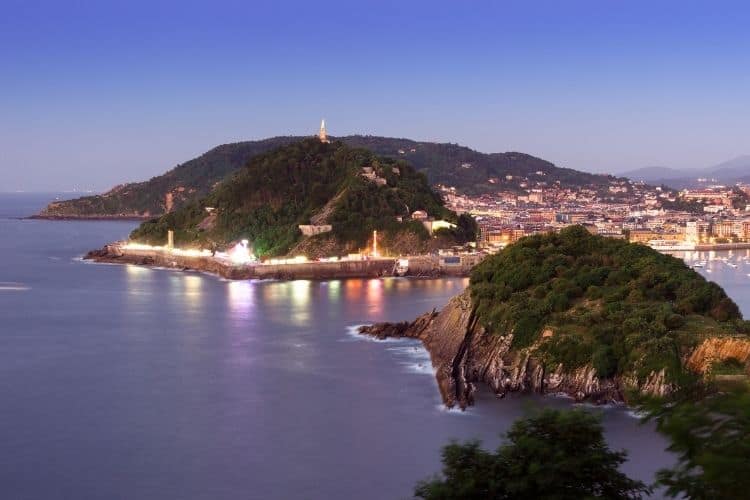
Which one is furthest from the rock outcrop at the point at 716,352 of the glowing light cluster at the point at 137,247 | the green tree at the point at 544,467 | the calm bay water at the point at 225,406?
the glowing light cluster at the point at 137,247

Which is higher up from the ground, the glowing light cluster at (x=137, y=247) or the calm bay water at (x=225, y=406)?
the glowing light cluster at (x=137, y=247)

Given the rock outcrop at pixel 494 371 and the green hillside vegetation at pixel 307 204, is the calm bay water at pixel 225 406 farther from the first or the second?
the green hillside vegetation at pixel 307 204

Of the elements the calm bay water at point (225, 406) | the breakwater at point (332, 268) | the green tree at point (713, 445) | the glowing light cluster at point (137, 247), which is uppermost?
the green tree at point (713, 445)

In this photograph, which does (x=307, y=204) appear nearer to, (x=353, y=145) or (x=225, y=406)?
(x=225, y=406)

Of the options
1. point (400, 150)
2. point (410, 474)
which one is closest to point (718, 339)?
point (410, 474)

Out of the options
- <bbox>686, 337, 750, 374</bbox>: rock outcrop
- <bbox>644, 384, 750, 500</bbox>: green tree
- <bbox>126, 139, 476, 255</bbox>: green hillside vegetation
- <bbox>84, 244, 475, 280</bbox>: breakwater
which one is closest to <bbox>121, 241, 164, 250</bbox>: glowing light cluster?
<bbox>126, 139, 476, 255</bbox>: green hillside vegetation

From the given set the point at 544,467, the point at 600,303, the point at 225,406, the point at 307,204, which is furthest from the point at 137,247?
the point at 544,467

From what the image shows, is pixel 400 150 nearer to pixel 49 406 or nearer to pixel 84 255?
pixel 84 255

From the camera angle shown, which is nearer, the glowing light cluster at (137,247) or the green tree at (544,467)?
the green tree at (544,467)
